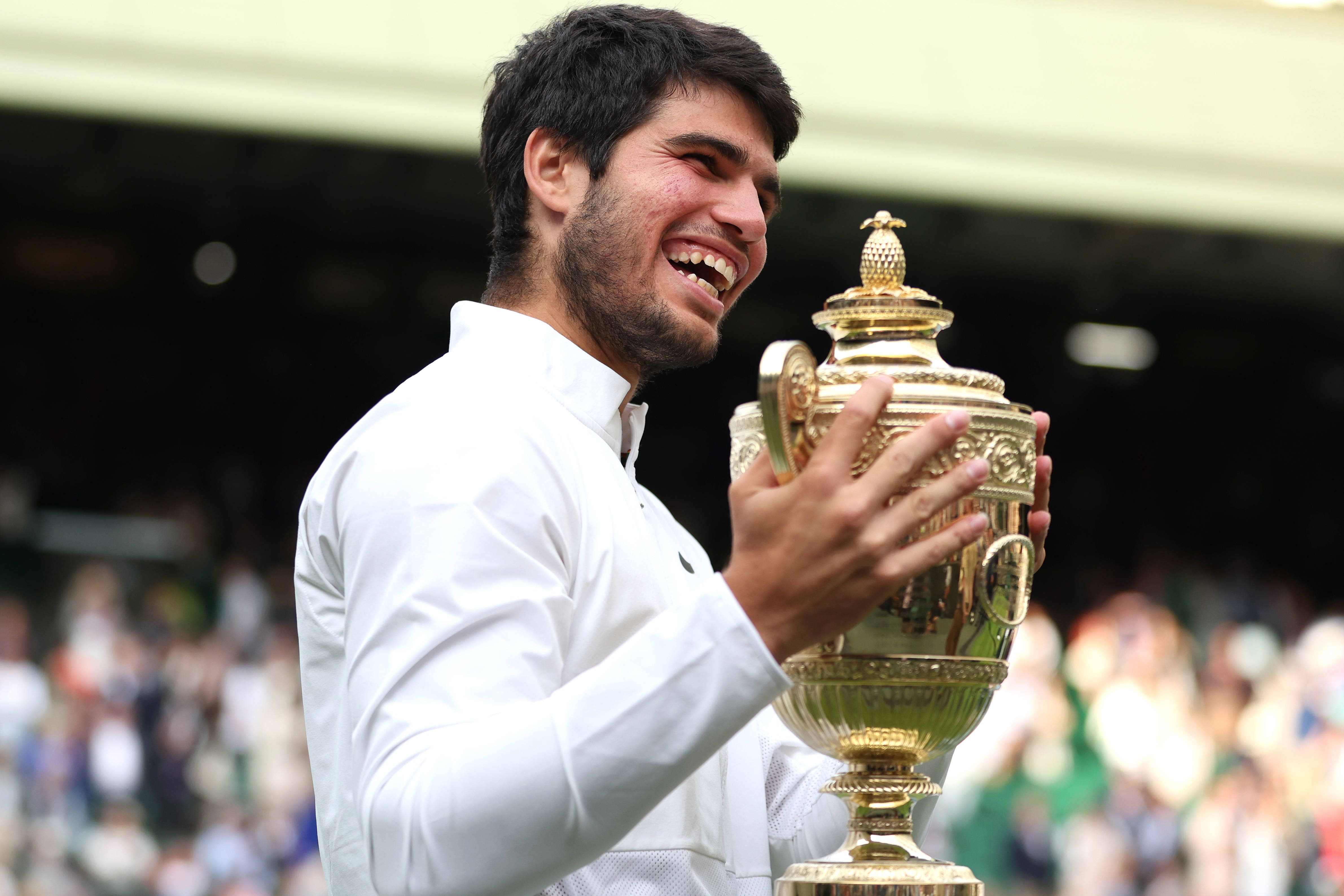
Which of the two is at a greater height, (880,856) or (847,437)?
(847,437)

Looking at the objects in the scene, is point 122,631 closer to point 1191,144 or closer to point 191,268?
point 191,268

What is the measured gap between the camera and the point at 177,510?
1179cm

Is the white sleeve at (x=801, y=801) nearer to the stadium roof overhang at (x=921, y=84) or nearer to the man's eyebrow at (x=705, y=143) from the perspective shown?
the man's eyebrow at (x=705, y=143)

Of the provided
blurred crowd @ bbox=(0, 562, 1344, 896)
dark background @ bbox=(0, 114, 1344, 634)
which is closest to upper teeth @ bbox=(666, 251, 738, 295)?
blurred crowd @ bbox=(0, 562, 1344, 896)

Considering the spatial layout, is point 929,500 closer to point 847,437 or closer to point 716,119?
point 847,437

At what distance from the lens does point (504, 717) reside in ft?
3.91

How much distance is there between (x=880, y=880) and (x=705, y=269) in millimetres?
620

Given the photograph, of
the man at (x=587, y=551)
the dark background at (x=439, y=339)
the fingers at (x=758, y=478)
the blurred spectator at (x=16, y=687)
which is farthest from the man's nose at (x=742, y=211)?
the dark background at (x=439, y=339)

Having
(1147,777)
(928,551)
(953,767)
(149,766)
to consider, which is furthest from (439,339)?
(928,551)

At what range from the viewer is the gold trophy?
1396 mm

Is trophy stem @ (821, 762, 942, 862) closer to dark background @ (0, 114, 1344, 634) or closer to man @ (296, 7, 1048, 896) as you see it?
man @ (296, 7, 1048, 896)

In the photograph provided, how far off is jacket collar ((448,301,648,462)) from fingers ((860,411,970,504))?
1.74 feet

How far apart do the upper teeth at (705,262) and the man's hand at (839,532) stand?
48 cm

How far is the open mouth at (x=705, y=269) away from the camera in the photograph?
1.63 m
